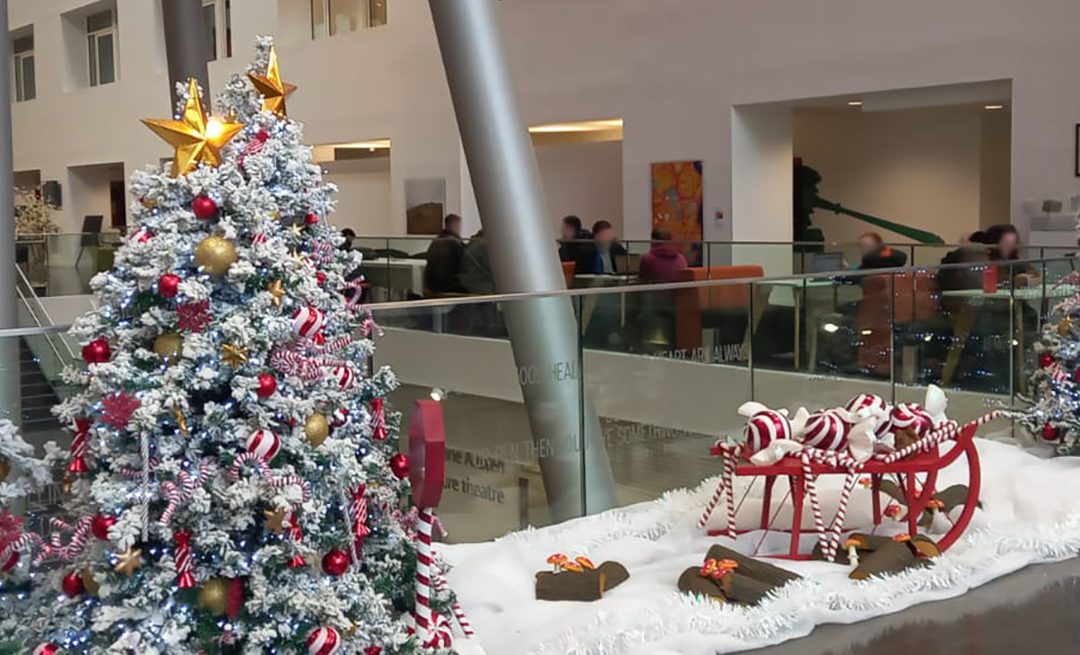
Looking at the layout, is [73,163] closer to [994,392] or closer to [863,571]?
[994,392]

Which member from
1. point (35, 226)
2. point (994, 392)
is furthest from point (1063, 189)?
point (35, 226)

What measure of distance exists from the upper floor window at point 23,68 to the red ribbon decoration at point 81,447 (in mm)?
31878

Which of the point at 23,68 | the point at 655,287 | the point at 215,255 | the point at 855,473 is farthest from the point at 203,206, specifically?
the point at 23,68

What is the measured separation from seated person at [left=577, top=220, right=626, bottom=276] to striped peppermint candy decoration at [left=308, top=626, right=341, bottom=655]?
10.6 m

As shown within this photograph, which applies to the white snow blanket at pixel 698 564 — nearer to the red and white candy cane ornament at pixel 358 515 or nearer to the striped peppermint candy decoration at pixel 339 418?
the red and white candy cane ornament at pixel 358 515

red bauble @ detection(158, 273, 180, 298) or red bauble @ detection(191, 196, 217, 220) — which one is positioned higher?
red bauble @ detection(191, 196, 217, 220)

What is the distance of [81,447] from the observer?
3391 millimetres

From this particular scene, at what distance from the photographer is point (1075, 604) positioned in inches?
182

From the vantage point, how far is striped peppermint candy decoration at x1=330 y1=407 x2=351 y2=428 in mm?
3574

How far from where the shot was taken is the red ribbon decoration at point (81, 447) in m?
3.38

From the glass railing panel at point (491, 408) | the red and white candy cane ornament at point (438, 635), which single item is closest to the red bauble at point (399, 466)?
the red and white candy cane ornament at point (438, 635)

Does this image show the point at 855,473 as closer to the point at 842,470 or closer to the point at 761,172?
the point at 842,470

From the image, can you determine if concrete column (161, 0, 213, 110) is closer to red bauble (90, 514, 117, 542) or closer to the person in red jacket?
the person in red jacket

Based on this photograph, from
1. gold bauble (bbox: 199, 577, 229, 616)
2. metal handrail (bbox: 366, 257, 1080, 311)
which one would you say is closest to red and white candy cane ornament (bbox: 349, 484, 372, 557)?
gold bauble (bbox: 199, 577, 229, 616)
